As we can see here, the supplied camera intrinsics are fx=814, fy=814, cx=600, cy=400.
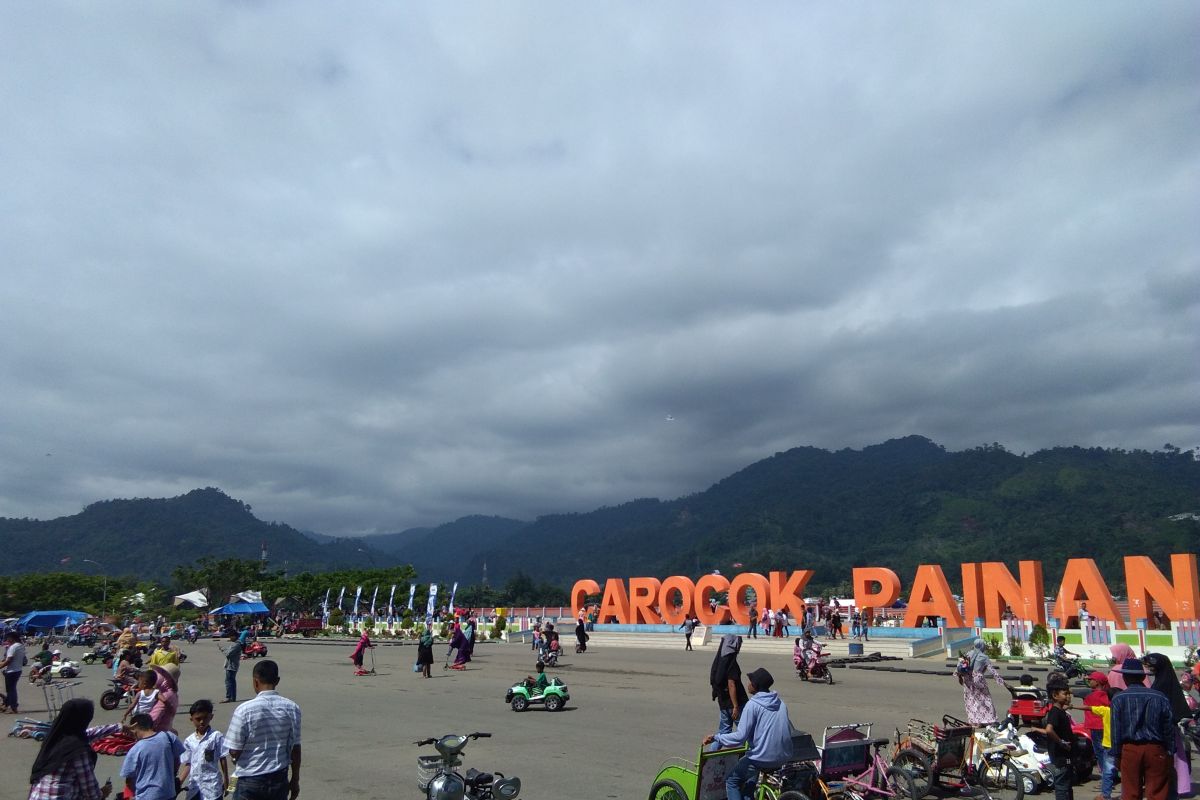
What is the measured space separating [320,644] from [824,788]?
41918mm

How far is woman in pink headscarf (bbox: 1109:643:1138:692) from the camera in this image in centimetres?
754

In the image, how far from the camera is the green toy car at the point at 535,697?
15.6 metres

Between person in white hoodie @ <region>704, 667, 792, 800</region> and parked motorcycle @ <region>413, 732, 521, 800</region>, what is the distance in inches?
66.0

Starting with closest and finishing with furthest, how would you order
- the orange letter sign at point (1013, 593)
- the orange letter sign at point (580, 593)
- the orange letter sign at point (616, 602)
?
the orange letter sign at point (1013, 593) → the orange letter sign at point (616, 602) → the orange letter sign at point (580, 593)

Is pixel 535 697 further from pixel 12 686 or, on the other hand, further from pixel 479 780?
pixel 12 686

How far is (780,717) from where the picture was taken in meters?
6.64

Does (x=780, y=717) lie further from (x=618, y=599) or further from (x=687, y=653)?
(x=618, y=599)

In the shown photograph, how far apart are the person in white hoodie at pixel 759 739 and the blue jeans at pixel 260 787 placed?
10.6ft

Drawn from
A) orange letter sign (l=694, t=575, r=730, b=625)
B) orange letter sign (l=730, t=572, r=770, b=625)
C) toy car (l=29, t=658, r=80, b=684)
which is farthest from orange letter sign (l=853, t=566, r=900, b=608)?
toy car (l=29, t=658, r=80, b=684)

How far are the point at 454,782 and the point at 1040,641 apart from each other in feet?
83.7

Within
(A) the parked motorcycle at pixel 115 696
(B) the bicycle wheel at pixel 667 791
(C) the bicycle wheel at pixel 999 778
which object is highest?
(B) the bicycle wheel at pixel 667 791

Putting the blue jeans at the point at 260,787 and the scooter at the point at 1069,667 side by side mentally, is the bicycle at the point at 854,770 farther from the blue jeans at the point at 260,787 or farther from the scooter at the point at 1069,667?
the scooter at the point at 1069,667

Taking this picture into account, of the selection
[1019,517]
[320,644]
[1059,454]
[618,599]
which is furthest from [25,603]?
[1059,454]

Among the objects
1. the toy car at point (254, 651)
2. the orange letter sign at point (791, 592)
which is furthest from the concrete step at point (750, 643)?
the toy car at point (254, 651)
